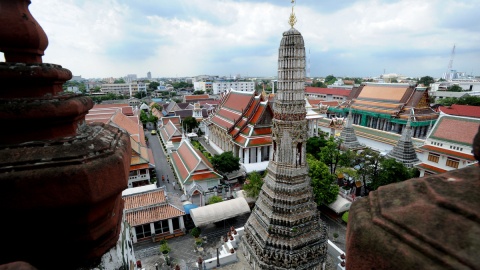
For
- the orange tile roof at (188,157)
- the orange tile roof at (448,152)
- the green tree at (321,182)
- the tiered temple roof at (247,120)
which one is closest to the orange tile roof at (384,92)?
the orange tile roof at (448,152)

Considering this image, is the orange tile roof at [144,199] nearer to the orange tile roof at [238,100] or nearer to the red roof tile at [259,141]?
the red roof tile at [259,141]

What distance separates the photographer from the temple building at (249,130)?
25.7 meters

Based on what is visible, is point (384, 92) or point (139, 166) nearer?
point (139, 166)

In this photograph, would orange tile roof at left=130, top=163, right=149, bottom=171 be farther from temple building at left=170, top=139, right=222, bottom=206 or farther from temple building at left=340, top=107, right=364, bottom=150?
temple building at left=340, top=107, right=364, bottom=150

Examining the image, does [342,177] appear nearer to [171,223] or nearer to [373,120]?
[171,223]

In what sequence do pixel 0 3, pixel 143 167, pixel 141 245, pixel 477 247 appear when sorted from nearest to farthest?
Answer: 1. pixel 477 247
2. pixel 0 3
3. pixel 141 245
4. pixel 143 167

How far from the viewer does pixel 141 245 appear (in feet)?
52.5

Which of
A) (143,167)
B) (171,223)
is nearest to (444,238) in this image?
(171,223)

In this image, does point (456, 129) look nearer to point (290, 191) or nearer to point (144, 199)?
point (290, 191)

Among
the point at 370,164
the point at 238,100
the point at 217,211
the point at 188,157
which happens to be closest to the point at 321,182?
the point at 370,164

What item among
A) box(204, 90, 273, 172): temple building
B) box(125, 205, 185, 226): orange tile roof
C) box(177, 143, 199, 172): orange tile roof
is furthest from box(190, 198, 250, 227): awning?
box(204, 90, 273, 172): temple building

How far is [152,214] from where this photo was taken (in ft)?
52.9

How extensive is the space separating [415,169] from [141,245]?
22.8m

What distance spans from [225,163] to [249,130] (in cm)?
474
